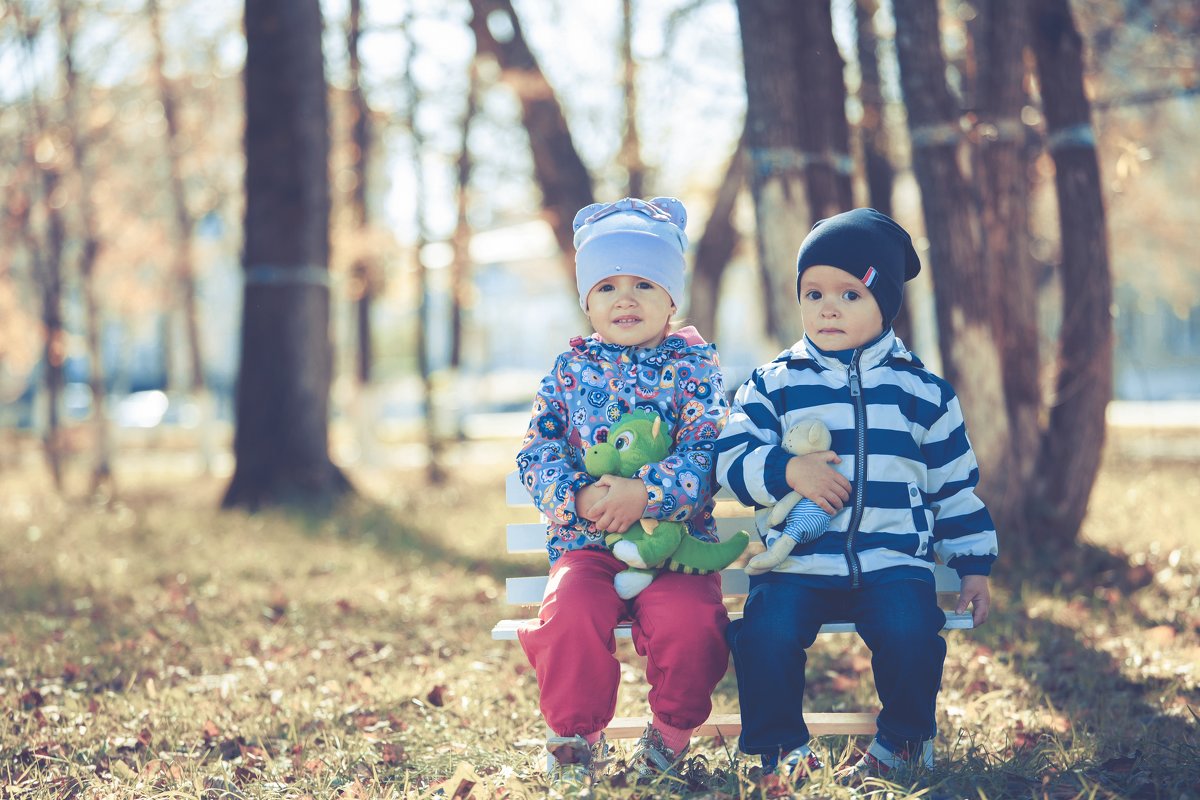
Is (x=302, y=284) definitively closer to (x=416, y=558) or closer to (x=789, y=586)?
(x=416, y=558)

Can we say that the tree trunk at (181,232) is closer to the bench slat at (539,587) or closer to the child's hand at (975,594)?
the bench slat at (539,587)

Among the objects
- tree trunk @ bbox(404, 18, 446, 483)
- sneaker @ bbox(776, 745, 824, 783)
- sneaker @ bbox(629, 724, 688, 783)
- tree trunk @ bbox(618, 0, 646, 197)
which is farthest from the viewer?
tree trunk @ bbox(404, 18, 446, 483)

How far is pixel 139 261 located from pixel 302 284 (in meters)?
9.73

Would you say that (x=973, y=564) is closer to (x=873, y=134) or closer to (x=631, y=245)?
(x=631, y=245)

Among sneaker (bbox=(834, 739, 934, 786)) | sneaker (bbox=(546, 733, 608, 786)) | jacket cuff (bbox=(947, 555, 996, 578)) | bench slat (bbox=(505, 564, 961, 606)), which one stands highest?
jacket cuff (bbox=(947, 555, 996, 578))

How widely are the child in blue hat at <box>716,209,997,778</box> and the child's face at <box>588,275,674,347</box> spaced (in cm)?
32

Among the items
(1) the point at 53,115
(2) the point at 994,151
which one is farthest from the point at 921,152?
(1) the point at 53,115

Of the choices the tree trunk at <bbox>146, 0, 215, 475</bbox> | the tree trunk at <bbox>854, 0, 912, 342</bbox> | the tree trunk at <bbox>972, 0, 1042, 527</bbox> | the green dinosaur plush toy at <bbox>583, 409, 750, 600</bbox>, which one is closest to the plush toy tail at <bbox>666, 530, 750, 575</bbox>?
the green dinosaur plush toy at <bbox>583, 409, 750, 600</bbox>

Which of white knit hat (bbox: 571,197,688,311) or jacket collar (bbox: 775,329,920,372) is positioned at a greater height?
→ white knit hat (bbox: 571,197,688,311)

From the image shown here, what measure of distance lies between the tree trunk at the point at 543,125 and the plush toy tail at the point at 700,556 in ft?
23.0

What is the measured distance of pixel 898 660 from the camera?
114 inches

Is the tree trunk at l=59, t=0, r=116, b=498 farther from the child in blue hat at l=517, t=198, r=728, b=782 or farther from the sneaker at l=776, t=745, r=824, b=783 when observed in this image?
the sneaker at l=776, t=745, r=824, b=783

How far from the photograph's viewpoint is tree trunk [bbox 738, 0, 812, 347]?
599 cm

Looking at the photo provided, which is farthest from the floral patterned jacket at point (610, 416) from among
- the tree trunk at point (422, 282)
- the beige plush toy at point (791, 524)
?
the tree trunk at point (422, 282)
